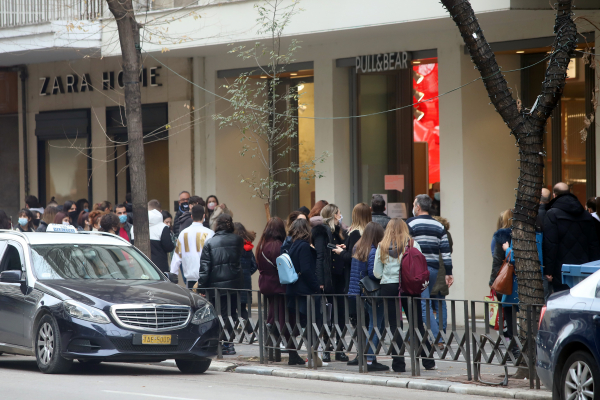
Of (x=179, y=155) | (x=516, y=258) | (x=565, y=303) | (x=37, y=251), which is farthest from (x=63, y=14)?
(x=565, y=303)

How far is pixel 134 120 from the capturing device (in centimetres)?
1350

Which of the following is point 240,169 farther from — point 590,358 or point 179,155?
point 590,358

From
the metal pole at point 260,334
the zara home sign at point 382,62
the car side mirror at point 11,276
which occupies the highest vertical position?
the zara home sign at point 382,62

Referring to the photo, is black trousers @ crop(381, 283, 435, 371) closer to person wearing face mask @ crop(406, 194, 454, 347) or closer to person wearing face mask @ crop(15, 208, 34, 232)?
person wearing face mask @ crop(406, 194, 454, 347)

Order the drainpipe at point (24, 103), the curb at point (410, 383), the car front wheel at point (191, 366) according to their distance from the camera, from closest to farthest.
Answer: the curb at point (410, 383) < the car front wheel at point (191, 366) < the drainpipe at point (24, 103)

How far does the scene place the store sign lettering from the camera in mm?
18997

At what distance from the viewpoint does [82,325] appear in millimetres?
9812

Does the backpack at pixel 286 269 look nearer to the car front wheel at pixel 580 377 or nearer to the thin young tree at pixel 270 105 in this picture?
the thin young tree at pixel 270 105

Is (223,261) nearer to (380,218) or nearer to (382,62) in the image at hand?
(380,218)

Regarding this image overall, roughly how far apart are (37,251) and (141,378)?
Answer: 6.91 feet

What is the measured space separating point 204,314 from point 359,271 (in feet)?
6.06

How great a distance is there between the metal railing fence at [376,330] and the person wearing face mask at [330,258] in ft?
0.43

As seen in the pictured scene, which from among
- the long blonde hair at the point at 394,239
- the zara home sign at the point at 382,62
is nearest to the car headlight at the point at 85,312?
the long blonde hair at the point at 394,239

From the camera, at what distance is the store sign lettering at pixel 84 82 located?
62.3 feet
